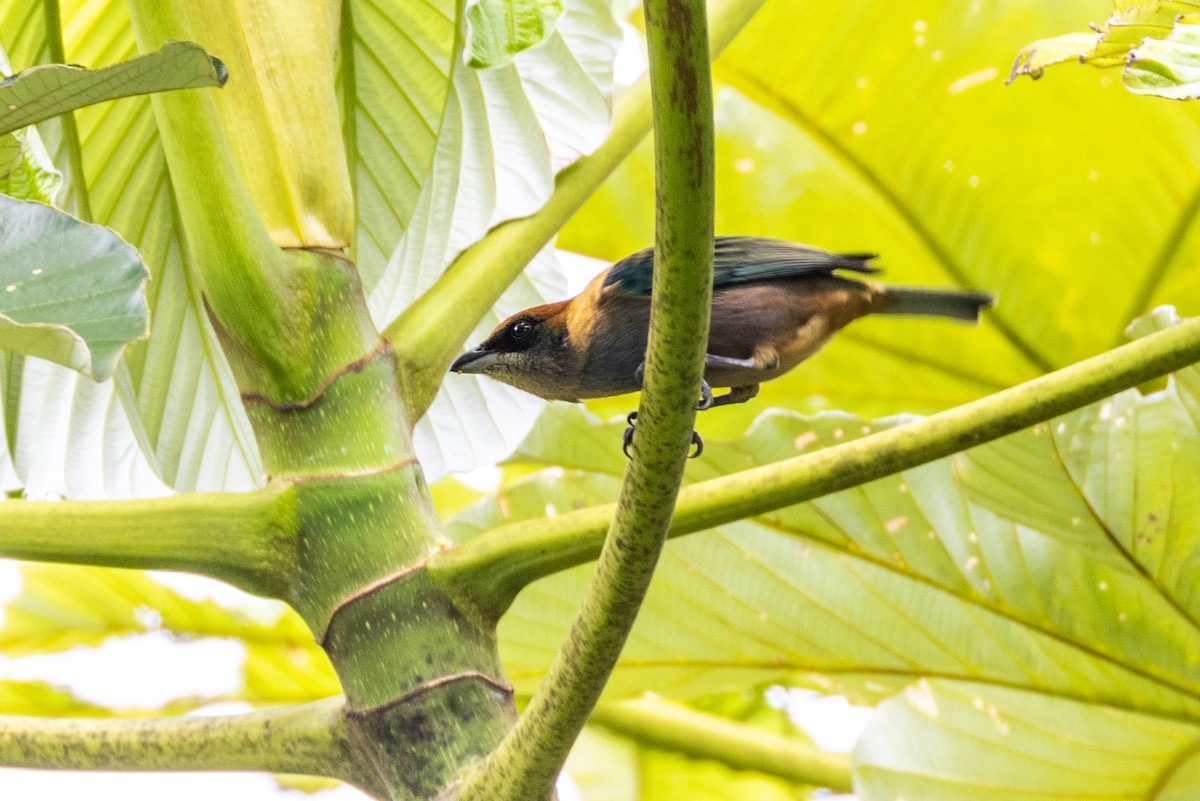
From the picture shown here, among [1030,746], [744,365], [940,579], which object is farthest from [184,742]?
[1030,746]

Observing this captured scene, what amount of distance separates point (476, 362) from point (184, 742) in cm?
43

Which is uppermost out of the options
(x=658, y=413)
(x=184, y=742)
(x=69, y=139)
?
(x=69, y=139)

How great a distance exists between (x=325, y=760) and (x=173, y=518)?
0.55ft

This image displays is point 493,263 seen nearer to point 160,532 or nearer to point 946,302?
point 160,532

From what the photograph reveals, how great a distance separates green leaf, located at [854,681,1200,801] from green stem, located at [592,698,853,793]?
152 millimetres

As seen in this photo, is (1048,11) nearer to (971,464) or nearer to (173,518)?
(971,464)

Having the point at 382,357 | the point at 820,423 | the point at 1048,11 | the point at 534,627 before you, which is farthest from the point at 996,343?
the point at 382,357

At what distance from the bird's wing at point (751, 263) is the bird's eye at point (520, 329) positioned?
8 cm

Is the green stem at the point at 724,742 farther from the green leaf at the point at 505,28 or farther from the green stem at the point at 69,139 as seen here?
the green leaf at the point at 505,28

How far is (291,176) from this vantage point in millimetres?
859

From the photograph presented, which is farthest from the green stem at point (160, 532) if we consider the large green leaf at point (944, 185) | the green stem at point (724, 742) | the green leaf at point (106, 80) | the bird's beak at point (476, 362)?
the large green leaf at point (944, 185)

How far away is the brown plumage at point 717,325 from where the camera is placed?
3.55 feet

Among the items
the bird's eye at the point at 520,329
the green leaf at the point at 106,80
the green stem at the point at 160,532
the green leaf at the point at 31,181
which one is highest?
the bird's eye at the point at 520,329

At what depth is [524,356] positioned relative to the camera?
1103 millimetres
